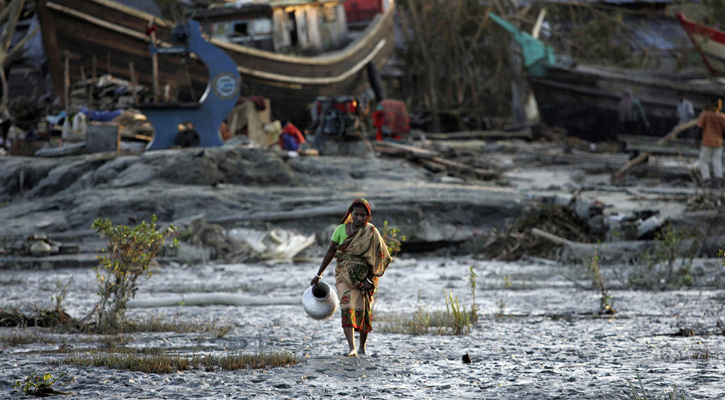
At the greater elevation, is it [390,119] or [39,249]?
[390,119]

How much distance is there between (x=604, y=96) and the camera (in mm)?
28297

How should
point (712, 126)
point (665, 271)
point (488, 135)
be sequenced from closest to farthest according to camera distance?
1. point (665, 271)
2. point (712, 126)
3. point (488, 135)

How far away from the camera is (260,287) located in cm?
932

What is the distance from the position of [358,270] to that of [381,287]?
13.4 feet

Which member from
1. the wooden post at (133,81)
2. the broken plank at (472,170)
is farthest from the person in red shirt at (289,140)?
the wooden post at (133,81)

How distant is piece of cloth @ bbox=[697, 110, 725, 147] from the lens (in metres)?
15.1

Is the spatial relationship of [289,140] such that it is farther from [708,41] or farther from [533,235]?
[708,41]

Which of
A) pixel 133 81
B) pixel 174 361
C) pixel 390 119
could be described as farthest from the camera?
pixel 390 119

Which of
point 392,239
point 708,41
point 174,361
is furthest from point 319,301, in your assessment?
point 708,41

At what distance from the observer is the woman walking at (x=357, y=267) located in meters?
5.40

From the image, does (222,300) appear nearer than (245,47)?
Yes

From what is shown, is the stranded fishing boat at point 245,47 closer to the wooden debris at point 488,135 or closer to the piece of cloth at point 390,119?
the wooden debris at point 488,135

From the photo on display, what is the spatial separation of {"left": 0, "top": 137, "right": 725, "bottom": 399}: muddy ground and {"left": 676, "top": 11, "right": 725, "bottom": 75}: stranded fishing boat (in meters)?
10.9

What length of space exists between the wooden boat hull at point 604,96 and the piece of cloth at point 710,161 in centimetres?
1131
